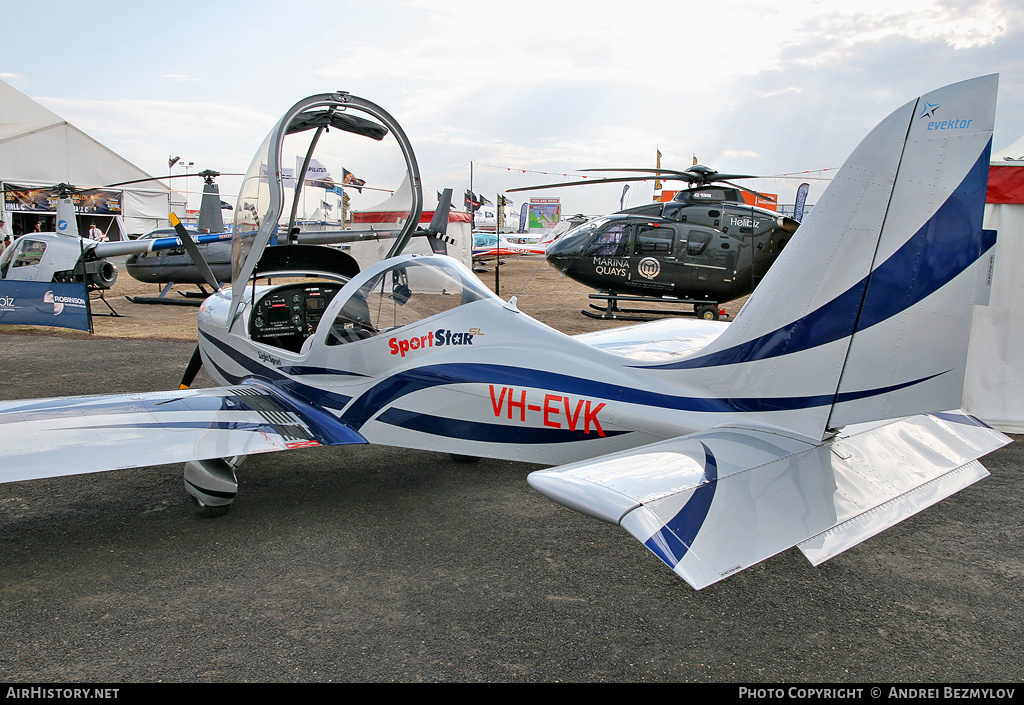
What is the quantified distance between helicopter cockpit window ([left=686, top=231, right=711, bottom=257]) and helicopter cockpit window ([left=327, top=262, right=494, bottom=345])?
406 inches

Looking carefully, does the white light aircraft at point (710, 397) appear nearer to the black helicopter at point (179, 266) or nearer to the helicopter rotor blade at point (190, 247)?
the helicopter rotor blade at point (190, 247)

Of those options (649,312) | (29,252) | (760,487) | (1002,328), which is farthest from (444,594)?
(29,252)

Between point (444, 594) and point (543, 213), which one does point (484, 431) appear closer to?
point (444, 594)

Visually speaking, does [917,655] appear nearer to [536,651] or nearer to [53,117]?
[536,651]

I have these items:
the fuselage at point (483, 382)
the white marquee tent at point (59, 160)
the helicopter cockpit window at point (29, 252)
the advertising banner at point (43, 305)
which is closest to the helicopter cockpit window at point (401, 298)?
the fuselage at point (483, 382)

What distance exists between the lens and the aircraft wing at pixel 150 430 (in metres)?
3.56

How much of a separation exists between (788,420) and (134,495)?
14.9 feet

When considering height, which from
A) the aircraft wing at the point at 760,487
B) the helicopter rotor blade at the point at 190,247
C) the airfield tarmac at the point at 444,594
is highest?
the helicopter rotor blade at the point at 190,247

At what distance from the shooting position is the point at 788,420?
10.5ft

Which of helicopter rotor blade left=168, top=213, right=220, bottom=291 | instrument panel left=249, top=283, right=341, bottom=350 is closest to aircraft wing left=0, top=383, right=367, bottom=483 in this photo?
instrument panel left=249, top=283, right=341, bottom=350

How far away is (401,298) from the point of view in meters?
4.75

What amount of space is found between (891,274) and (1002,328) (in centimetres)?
465

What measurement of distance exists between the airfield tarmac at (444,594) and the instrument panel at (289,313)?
4.41 feet

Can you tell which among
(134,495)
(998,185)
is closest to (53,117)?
(134,495)
